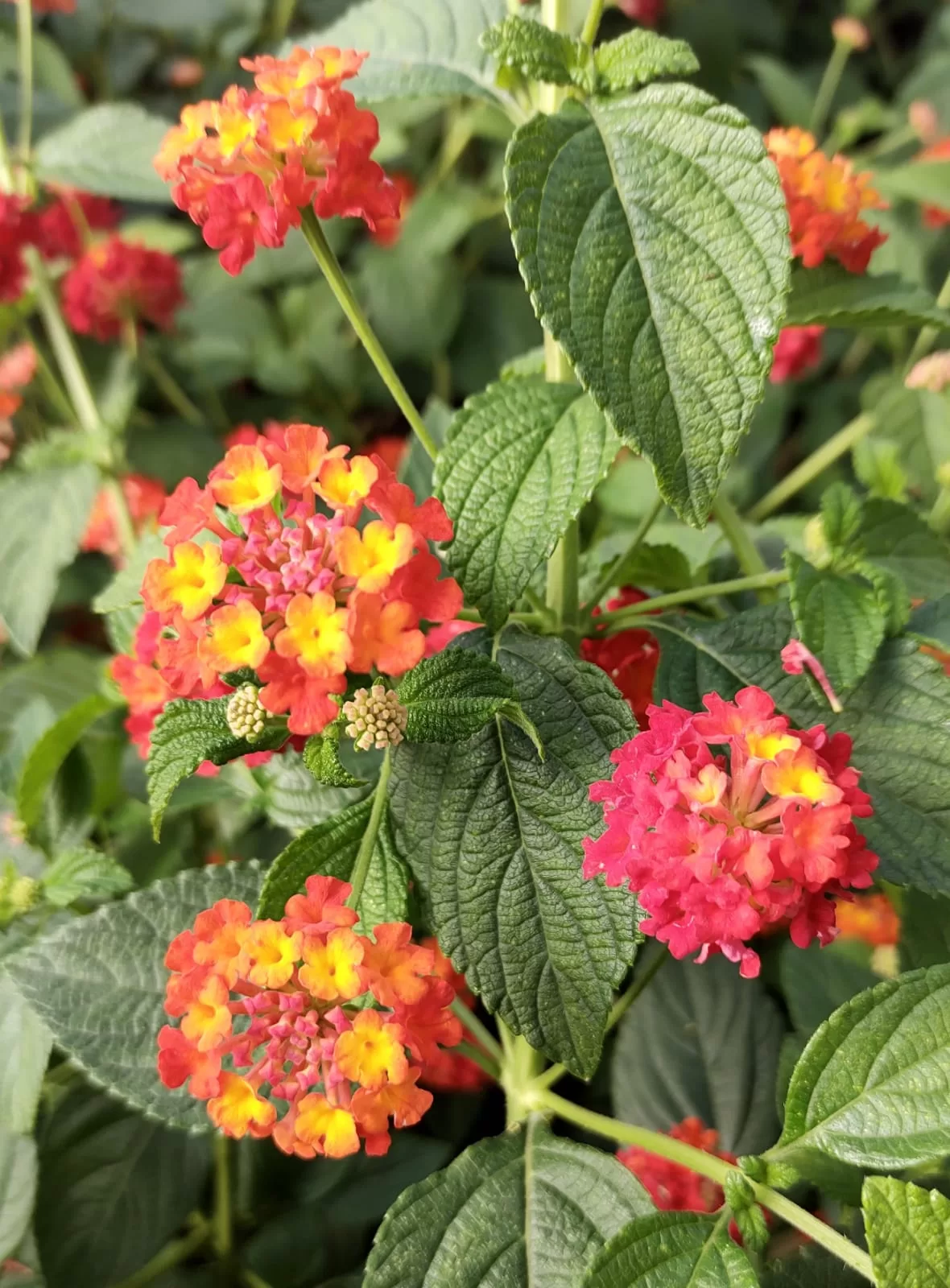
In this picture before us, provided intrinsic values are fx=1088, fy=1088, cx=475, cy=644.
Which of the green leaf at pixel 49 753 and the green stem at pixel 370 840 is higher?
the green leaf at pixel 49 753

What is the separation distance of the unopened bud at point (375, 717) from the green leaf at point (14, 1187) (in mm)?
419

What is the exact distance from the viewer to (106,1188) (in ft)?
2.40

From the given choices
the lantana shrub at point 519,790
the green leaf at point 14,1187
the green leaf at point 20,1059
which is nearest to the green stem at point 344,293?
the lantana shrub at point 519,790

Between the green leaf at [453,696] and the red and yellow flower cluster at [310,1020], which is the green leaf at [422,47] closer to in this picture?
the green leaf at [453,696]

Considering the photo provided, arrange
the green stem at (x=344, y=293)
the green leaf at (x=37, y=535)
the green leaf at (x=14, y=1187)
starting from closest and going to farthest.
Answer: the green stem at (x=344, y=293) < the green leaf at (x=14, y=1187) < the green leaf at (x=37, y=535)

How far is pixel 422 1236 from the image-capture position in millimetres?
556

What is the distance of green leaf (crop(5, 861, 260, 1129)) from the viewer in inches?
23.3

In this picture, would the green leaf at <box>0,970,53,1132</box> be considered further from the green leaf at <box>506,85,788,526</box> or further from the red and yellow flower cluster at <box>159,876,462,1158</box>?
the green leaf at <box>506,85,788,526</box>

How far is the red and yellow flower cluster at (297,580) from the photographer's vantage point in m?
0.46

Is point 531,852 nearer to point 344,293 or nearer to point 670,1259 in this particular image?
point 670,1259

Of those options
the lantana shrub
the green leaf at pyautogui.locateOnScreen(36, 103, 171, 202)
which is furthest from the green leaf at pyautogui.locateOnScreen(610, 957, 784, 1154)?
the green leaf at pyautogui.locateOnScreen(36, 103, 171, 202)

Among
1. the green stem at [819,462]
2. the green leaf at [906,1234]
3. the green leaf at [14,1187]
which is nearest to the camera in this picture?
the green leaf at [906,1234]

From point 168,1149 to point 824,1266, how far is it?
0.44m

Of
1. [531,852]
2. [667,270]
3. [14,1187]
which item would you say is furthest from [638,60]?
[14,1187]
